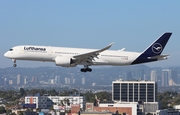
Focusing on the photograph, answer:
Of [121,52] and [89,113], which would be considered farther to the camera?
[89,113]

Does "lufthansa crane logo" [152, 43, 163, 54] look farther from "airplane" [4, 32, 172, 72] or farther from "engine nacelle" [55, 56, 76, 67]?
"engine nacelle" [55, 56, 76, 67]

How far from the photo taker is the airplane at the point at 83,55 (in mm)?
92688

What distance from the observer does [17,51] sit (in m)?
→ 93.8

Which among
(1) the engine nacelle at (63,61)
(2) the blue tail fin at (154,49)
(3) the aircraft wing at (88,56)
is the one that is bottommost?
(1) the engine nacelle at (63,61)

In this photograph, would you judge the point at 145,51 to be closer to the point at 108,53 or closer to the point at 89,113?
the point at 108,53

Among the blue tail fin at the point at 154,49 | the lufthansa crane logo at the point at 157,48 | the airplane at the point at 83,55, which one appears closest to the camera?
the airplane at the point at 83,55

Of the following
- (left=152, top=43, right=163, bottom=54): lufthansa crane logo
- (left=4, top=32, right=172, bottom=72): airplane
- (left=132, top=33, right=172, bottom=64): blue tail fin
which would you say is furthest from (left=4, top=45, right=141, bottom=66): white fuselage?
(left=152, top=43, right=163, bottom=54): lufthansa crane logo

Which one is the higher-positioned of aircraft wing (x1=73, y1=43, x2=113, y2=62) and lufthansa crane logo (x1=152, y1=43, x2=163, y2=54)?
lufthansa crane logo (x1=152, y1=43, x2=163, y2=54)

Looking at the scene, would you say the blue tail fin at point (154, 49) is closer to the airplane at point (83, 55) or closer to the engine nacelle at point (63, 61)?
the airplane at point (83, 55)

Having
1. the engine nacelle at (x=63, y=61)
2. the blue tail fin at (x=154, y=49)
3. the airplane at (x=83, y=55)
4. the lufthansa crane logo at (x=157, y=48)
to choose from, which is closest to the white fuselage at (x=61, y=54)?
the airplane at (x=83, y=55)

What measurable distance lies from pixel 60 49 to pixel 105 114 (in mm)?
64622

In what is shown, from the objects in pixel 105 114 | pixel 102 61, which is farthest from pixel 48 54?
pixel 105 114

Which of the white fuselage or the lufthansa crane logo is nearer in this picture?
the white fuselage

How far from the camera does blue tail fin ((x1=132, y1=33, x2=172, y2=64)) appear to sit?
96.6m
